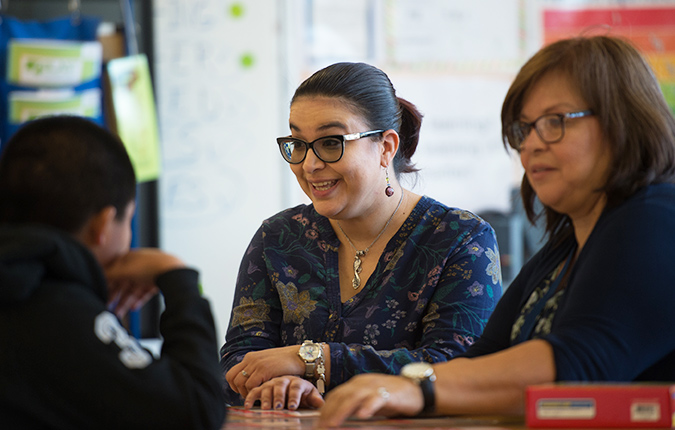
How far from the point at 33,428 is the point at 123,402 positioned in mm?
115

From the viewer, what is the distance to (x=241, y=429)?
108 cm

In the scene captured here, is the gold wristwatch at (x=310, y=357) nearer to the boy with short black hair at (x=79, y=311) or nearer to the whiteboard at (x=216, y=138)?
the boy with short black hair at (x=79, y=311)

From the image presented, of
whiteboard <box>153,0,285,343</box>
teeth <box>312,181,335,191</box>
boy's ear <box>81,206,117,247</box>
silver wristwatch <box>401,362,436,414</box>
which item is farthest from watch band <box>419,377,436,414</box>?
whiteboard <box>153,0,285,343</box>

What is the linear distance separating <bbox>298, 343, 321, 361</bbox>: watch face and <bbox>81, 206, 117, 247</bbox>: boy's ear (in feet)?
2.23

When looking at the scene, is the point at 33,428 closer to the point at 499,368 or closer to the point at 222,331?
the point at 499,368

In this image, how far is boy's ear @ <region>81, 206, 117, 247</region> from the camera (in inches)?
41.0

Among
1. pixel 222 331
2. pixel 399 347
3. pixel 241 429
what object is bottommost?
pixel 222 331

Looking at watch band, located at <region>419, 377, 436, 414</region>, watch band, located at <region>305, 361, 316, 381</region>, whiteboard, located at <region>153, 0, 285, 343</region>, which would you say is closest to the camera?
watch band, located at <region>419, 377, 436, 414</region>

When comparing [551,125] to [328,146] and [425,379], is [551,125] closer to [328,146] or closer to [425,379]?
[425,379]

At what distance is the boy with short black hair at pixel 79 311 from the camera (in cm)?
89

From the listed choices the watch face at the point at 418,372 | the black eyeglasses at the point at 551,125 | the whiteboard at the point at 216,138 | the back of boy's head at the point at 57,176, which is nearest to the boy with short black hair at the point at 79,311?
the back of boy's head at the point at 57,176

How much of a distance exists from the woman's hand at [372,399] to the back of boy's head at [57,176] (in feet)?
1.41

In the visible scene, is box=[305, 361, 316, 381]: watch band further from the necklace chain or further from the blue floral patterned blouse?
the necklace chain

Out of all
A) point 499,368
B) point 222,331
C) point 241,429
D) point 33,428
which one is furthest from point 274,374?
point 222,331
